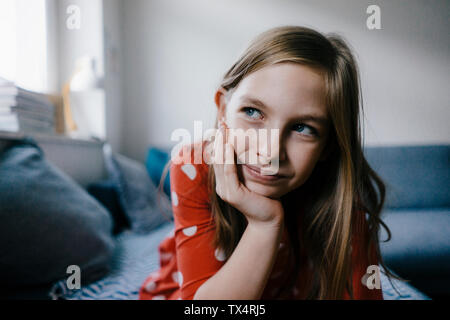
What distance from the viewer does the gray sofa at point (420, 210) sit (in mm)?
423

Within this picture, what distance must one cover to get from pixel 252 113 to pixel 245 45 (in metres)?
0.14

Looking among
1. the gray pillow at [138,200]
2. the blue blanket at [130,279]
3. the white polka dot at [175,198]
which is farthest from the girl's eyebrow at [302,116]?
the gray pillow at [138,200]

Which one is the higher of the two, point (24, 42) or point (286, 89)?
point (24, 42)

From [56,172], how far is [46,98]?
283 mm

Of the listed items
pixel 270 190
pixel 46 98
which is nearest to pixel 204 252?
pixel 270 190

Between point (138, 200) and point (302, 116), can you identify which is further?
point (138, 200)

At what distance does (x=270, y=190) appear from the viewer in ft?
1.33

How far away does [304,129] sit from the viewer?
0.39 meters

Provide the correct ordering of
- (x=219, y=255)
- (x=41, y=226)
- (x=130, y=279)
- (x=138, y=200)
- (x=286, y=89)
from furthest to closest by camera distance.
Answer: (x=138, y=200), (x=130, y=279), (x=41, y=226), (x=219, y=255), (x=286, y=89)

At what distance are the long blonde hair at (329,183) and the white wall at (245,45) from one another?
0.08 feet

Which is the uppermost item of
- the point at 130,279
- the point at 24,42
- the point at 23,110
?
the point at 24,42

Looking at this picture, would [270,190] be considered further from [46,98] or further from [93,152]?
[46,98]

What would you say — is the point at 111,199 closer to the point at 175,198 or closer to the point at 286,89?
the point at 175,198

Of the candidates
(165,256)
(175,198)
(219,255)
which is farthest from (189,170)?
(165,256)
